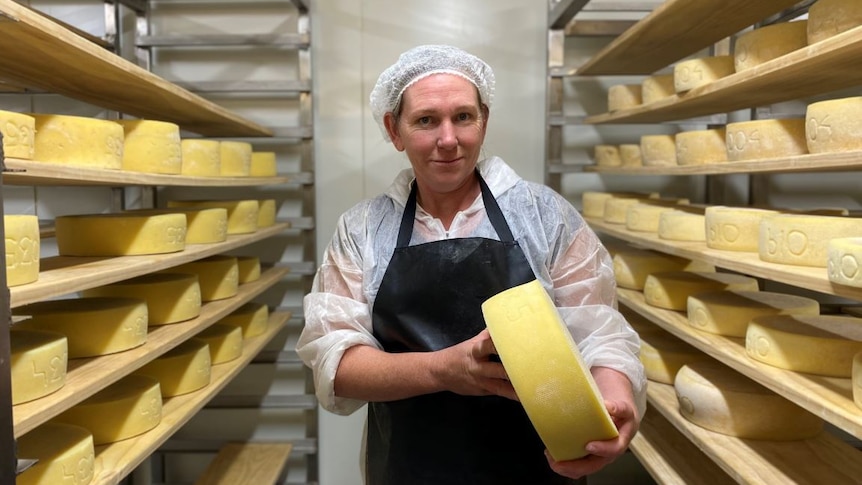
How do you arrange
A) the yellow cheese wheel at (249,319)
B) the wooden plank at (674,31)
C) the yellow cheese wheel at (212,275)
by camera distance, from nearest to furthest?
the wooden plank at (674,31), the yellow cheese wheel at (212,275), the yellow cheese wheel at (249,319)

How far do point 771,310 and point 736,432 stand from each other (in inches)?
14.5

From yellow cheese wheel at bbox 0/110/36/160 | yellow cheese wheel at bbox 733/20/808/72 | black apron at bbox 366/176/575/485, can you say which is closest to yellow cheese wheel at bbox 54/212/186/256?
yellow cheese wheel at bbox 0/110/36/160

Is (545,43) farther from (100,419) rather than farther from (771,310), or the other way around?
(100,419)

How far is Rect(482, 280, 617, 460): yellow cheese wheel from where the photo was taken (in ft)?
3.48

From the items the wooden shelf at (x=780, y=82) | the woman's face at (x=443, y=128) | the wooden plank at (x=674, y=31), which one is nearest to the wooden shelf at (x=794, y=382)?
the wooden shelf at (x=780, y=82)

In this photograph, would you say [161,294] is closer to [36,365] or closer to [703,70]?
[36,365]

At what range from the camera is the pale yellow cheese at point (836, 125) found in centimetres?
134

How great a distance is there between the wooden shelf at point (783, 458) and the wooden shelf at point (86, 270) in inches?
60.6

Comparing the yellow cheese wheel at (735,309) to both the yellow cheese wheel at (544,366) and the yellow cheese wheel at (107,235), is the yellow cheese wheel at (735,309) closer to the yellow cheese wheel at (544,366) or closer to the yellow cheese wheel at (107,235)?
the yellow cheese wheel at (544,366)

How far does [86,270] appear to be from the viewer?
1.49m

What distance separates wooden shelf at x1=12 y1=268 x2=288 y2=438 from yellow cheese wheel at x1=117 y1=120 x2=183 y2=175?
491 millimetres

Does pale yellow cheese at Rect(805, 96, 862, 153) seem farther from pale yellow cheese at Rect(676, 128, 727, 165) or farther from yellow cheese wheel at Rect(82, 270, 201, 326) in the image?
yellow cheese wheel at Rect(82, 270, 201, 326)

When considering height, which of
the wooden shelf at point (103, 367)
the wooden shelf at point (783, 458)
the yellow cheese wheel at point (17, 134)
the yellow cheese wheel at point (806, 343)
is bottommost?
the wooden shelf at point (783, 458)

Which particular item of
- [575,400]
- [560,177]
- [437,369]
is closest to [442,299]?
[437,369]
